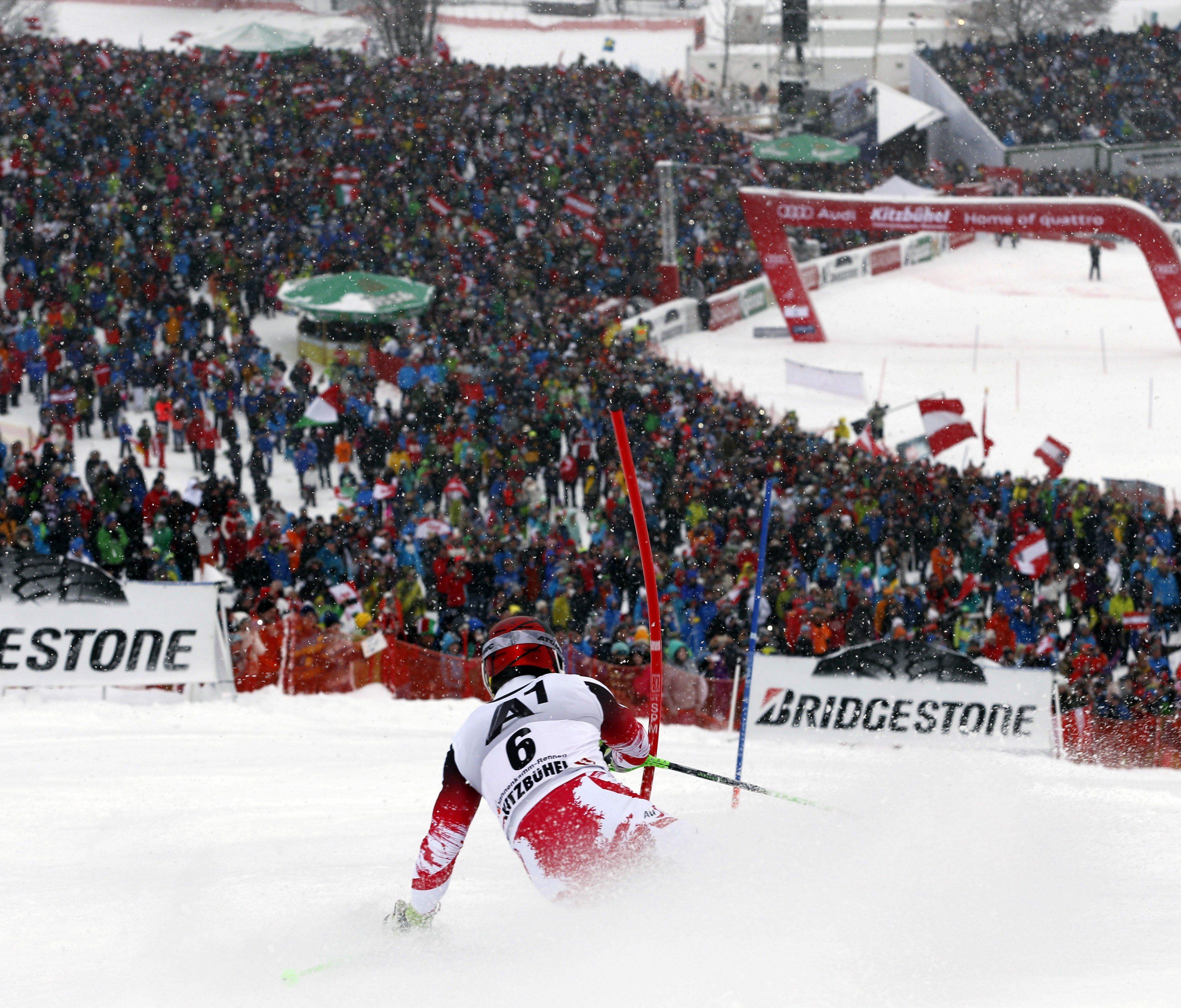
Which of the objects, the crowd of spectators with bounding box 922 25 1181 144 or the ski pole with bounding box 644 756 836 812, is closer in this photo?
the ski pole with bounding box 644 756 836 812

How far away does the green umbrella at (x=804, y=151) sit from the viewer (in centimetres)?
3678

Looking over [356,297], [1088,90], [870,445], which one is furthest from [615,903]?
[1088,90]

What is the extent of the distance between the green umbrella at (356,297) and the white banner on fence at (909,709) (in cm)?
1182

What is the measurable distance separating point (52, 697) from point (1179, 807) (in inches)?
306

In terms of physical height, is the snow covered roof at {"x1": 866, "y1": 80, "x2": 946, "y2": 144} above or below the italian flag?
above

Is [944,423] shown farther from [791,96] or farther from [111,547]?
[791,96]

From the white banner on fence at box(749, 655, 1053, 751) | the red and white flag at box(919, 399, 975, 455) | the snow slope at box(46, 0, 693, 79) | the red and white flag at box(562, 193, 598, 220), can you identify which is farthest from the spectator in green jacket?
the snow slope at box(46, 0, 693, 79)

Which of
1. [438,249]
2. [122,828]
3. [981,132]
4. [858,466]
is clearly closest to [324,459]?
[858,466]

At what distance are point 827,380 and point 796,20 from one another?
56.1 ft

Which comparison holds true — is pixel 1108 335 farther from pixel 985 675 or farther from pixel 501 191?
pixel 985 675

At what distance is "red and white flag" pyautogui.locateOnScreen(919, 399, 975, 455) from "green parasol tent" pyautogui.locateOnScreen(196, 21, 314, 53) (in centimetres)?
2052

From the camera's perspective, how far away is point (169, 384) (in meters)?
18.0

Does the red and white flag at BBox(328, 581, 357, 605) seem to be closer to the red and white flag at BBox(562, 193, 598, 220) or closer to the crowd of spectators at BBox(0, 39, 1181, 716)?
the crowd of spectators at BBox(0, 39, 1181, 716)

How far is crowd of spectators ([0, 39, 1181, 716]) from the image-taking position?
1273 cm
